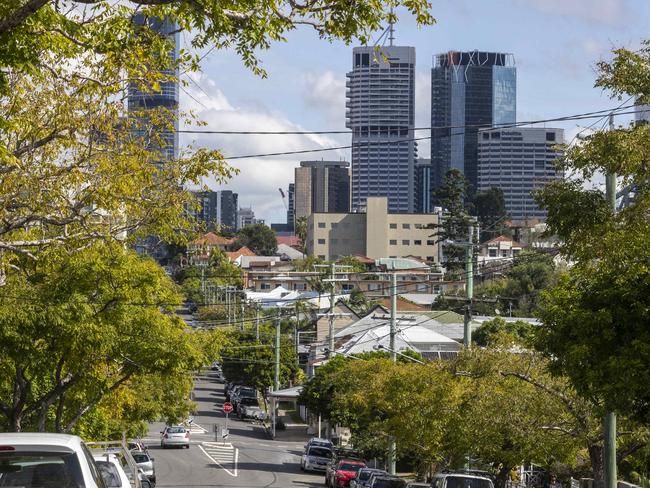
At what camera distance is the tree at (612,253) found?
16.7 metres

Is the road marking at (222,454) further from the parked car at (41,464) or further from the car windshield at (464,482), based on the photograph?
the parked car at (41,464)

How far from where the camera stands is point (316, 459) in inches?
2087

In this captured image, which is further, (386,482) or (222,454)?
(222,454)

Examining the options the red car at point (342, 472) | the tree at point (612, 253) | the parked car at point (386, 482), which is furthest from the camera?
the red car at point (342, 472)

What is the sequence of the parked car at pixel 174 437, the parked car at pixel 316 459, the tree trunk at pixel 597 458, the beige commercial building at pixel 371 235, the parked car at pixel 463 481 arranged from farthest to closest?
the beige commercial building at pixel 371 235 → the parked car at pixel 174 437 → the parked car at pixel 316 459 → the parked car at pixel 463 481 → the tree trunk at pixel 597 458

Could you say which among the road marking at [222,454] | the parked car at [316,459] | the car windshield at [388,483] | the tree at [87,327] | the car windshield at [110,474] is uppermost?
the tree at [87,327]

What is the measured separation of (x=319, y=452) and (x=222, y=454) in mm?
8349

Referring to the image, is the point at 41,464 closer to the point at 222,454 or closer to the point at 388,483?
the point at 388,483

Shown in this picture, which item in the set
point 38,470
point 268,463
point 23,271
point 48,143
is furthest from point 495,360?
point 268,463

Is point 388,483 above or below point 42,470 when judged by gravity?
below

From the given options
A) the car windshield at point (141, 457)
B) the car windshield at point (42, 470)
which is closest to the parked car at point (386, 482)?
the car windshield at point (141, 457)

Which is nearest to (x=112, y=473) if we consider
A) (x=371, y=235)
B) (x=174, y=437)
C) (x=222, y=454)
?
(x=222, y=454)

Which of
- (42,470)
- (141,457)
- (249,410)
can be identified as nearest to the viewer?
(42,470)

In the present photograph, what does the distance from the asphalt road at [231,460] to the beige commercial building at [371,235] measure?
299 ft
